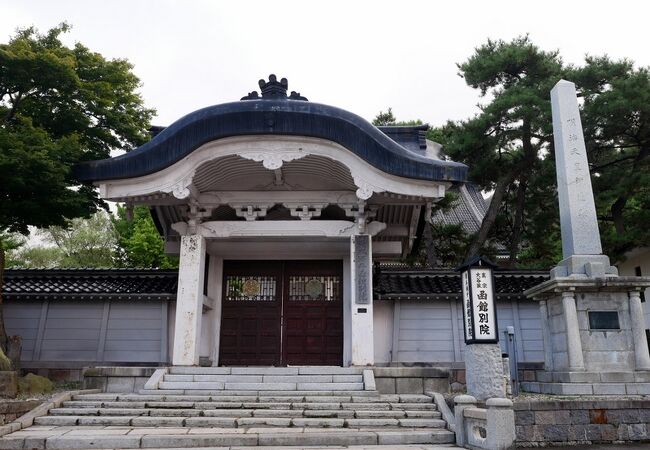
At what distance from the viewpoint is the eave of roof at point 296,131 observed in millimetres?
10539

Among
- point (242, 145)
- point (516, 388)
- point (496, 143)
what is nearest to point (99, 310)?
point (242, 145)

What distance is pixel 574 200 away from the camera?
34.0ft

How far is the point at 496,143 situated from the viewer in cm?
1906

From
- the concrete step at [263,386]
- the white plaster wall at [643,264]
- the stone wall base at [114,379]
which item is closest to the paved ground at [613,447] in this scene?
the concrete step at [263,386]

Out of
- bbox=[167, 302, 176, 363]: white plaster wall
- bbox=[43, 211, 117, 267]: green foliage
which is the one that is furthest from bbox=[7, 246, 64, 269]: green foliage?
bbox=[167, 302, 176, 363]: white plaster wall

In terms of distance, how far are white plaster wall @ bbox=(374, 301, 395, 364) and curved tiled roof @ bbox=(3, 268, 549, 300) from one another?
0.44 m

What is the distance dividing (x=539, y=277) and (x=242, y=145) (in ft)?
31.4

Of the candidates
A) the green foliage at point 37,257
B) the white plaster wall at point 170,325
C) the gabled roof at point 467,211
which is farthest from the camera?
the green foliage at point 37,257

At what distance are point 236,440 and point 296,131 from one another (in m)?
6.22

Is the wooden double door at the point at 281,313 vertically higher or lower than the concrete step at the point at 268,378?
higher

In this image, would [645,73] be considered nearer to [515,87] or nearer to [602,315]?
[515,87]

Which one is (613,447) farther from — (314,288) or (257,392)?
(314,288)

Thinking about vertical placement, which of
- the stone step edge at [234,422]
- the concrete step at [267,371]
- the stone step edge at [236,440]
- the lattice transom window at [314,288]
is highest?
the lattice transom window at [314,288]

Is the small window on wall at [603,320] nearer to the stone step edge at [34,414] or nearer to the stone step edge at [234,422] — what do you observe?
the stone step edge at [234,422]
